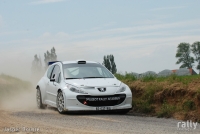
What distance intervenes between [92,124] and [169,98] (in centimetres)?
446

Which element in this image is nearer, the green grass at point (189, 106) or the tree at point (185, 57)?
the green grass at point (189, 106)

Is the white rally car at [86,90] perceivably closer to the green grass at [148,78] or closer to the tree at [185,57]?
the green grass at [148,78]

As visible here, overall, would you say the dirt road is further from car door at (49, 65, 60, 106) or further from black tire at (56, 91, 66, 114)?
car door at (49, 65, 60, 106)


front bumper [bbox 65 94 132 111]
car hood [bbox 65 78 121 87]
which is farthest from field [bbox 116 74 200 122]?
car hood [bbox 65 78 121 87]

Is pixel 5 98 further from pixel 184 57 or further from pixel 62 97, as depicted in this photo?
pixel 184 57

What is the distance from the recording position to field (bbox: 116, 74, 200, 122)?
49.7ft

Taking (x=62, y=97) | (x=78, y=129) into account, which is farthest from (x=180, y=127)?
(x=62, y=97)

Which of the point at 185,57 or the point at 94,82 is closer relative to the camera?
the point at 94,82

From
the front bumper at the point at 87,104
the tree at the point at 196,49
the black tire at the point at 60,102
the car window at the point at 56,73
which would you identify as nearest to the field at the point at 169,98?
the front bumper at the point at 87,104

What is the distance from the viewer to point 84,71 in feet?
57.7

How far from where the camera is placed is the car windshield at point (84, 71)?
17.3m

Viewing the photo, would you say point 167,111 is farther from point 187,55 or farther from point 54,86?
point 187,55

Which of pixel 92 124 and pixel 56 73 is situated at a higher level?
pixel 56 73

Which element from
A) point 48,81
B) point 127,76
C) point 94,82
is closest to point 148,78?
point 127,76
